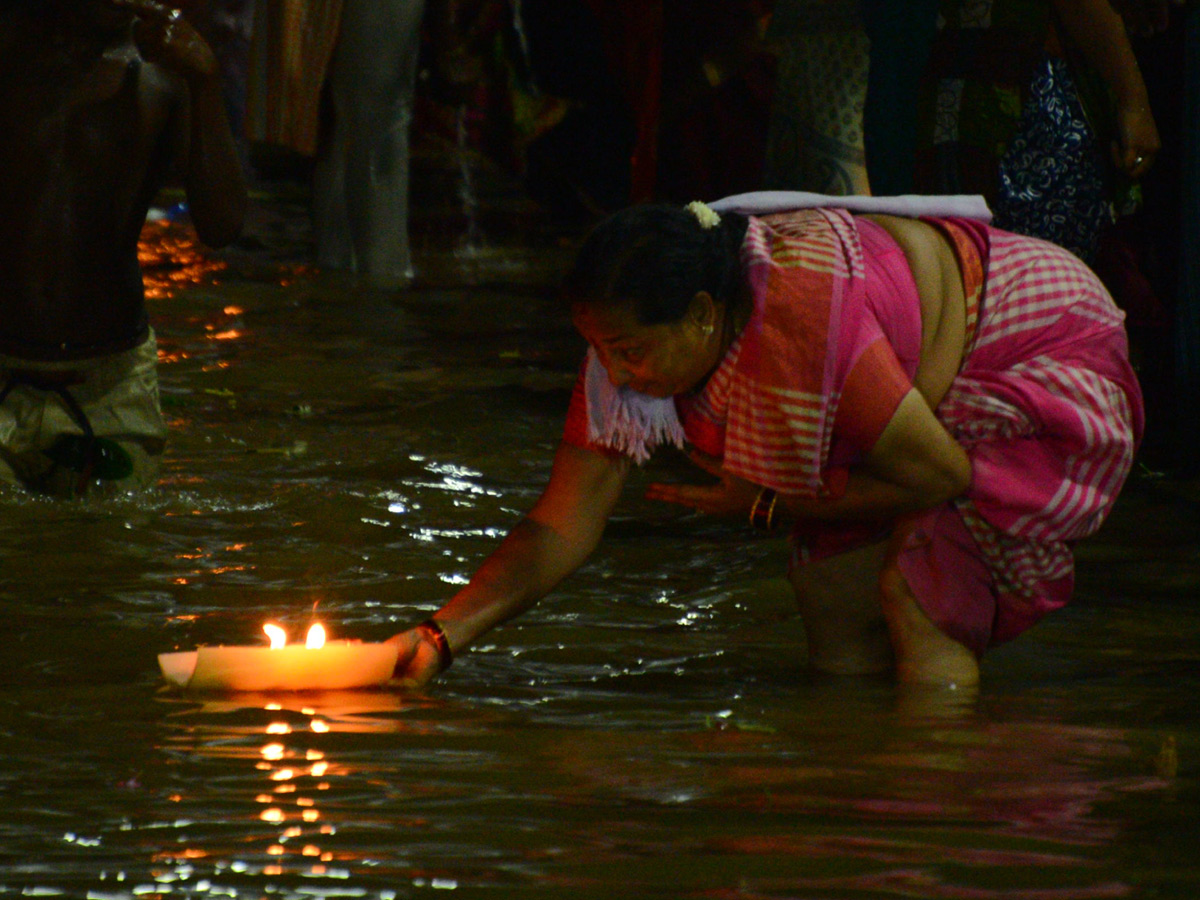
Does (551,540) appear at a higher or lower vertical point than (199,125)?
lower

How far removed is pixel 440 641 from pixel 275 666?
392 millimetres

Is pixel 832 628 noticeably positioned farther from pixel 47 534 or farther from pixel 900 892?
pixel 47 534

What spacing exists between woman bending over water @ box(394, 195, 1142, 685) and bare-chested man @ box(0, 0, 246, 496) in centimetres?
193

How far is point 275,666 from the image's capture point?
10.7 feet

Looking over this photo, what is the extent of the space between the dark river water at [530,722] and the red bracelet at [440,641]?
74 mm

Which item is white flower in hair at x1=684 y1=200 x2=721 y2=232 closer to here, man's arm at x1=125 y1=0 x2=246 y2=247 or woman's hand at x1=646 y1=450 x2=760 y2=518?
woman's hand at x1=646 y1=450 x2=760 y2=518

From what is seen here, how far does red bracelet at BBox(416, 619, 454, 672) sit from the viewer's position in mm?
3555

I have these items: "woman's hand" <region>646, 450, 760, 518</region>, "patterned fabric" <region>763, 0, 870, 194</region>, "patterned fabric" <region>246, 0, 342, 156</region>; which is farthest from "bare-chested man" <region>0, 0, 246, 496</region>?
"patterned fabric" <region>246, 0, 342, 156</region>

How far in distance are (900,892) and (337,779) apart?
928mm

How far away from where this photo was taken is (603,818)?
2.62 metres

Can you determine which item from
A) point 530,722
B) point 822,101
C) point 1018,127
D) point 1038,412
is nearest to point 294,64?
point 822,101

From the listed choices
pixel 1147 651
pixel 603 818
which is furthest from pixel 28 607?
pixel 1147 651

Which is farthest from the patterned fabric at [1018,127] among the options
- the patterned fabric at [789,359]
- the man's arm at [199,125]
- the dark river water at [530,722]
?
the man's arm at [199,125]

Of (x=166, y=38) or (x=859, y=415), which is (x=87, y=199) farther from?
(x=859, y=415)
